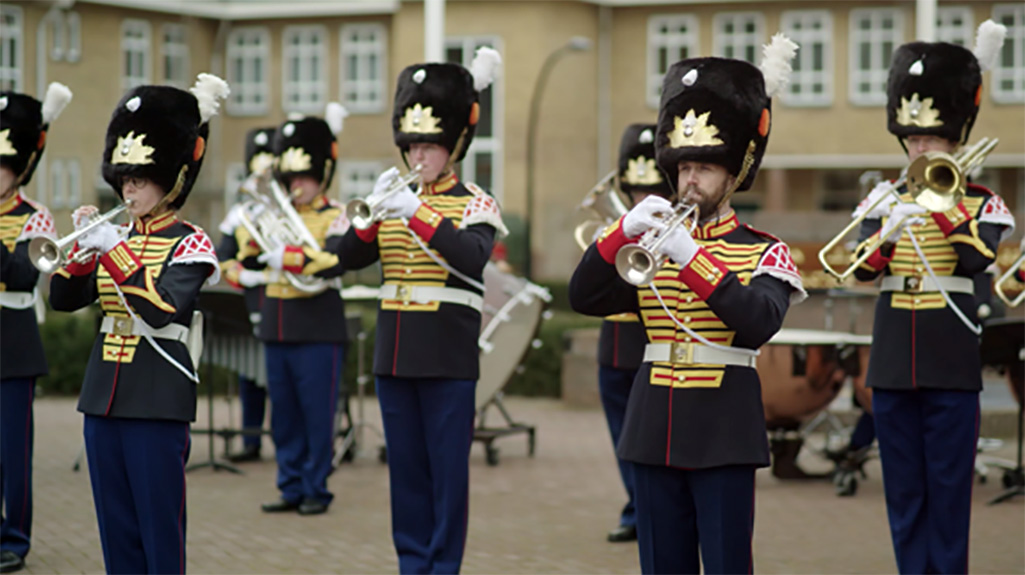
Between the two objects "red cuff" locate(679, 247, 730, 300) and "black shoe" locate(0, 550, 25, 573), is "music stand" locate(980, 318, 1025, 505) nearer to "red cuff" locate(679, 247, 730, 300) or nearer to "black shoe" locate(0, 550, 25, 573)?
"red cuff" locate(679, 247, 730, 300)

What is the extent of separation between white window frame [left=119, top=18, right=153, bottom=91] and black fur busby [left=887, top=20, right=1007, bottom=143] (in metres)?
32.5

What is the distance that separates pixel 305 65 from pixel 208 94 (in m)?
34.3

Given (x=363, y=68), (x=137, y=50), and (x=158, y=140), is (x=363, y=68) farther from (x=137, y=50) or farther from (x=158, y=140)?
(x=158, y=140)

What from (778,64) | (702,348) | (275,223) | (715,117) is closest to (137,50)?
(275,223)

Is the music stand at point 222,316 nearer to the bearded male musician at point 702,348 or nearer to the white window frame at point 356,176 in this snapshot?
the bearded male musician at point 702,348

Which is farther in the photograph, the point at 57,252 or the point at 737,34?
the point at 737,34

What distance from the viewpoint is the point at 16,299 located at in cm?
741

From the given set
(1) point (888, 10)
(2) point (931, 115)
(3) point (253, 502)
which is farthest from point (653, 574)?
(1) point (888, 10)

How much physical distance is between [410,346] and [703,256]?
250 centimetres

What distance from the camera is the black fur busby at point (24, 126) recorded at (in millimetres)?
7457

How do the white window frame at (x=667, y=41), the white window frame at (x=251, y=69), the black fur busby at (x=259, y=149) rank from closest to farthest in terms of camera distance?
the black fur busby at (x=259, y=149)
the white window frame at (x=667, y=41)
the white window frame at (x=251, y=69)

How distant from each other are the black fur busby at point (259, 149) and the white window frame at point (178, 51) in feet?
93.9

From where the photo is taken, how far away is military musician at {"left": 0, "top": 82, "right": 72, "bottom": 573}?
729cm

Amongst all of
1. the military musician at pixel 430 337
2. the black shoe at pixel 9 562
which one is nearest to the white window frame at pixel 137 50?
the black shoe at pixel 9 562
